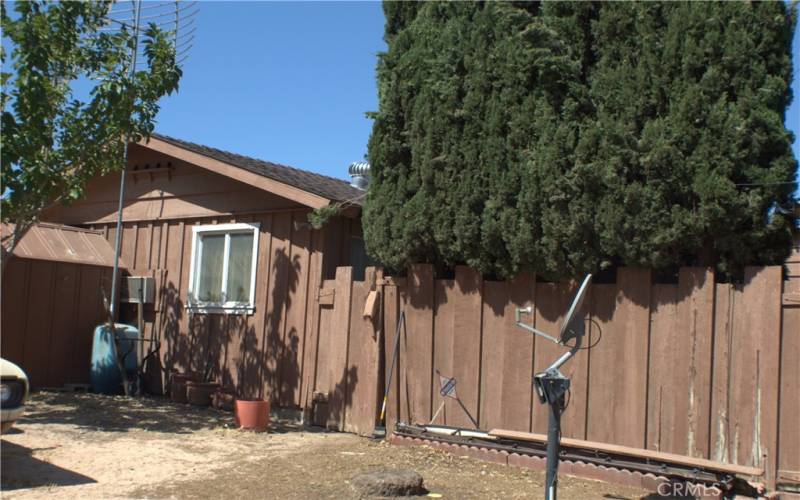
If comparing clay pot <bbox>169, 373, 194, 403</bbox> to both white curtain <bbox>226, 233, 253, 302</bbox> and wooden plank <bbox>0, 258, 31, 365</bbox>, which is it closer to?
white curtain <bbox>226, 233, 253, 302</bbox>

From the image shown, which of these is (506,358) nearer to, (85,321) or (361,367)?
(361,367)

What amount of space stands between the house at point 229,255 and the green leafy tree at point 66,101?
162 centimetres

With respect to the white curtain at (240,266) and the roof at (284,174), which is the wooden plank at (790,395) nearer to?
the roof at (284,174)

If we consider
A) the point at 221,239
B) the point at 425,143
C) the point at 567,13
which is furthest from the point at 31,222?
the point at 567,13

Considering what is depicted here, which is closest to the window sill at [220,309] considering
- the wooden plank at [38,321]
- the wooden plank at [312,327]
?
the wooden plank at [312,327]

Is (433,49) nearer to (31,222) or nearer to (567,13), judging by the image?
(567,13)

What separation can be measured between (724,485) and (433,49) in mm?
5353

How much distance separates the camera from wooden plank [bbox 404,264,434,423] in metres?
8.59

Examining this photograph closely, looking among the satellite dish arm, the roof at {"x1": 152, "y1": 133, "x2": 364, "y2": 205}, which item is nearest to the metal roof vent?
the roof at {"x1": 152, "y1": 133, "x2": 364, "y2": 205}

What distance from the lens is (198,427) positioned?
897 centimetres

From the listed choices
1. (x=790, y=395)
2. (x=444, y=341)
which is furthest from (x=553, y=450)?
(x=444, y=341)

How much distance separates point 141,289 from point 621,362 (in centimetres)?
764

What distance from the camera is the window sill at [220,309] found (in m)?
10.7

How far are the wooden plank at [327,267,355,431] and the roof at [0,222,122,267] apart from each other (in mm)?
4776
